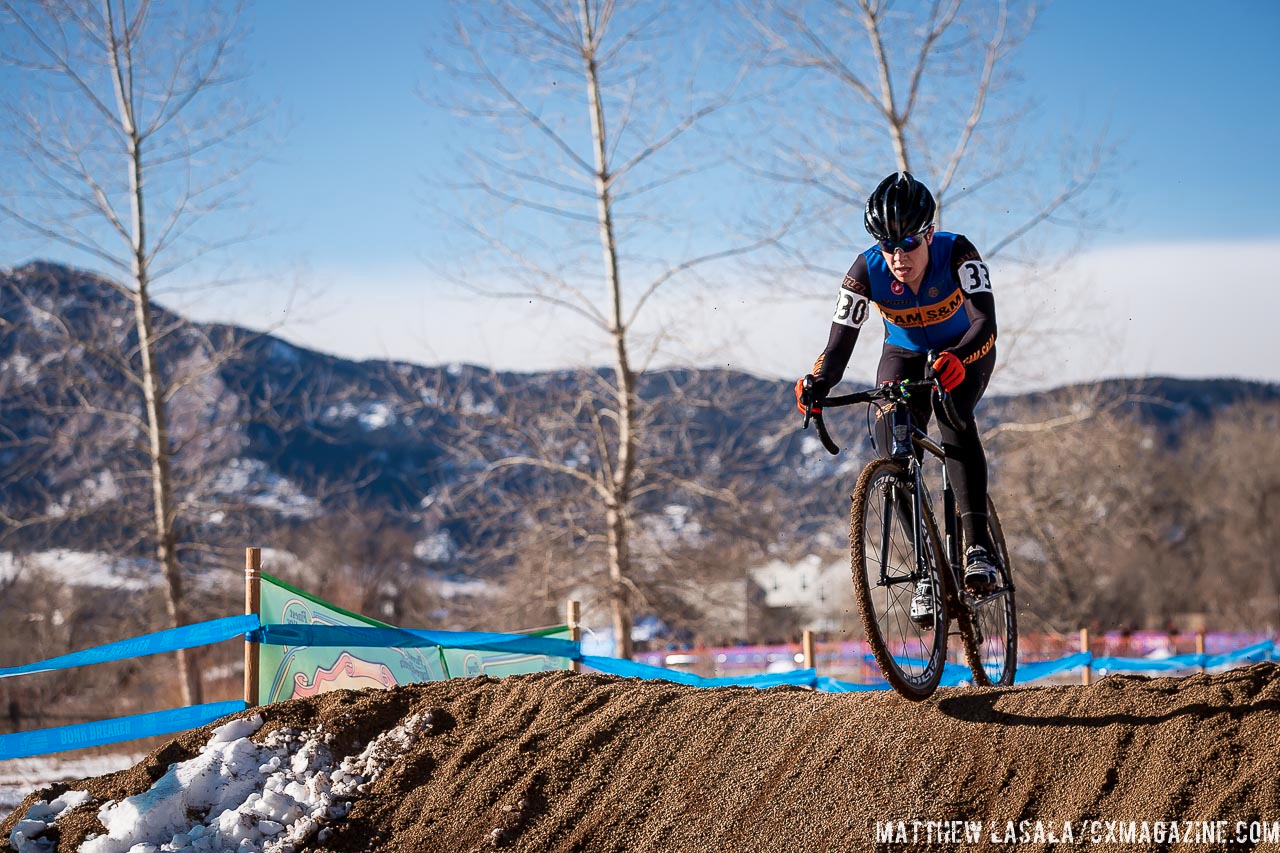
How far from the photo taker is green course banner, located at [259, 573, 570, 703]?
6574 mm

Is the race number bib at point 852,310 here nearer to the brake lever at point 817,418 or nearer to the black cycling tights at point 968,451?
the black cycling tights at point 968,451

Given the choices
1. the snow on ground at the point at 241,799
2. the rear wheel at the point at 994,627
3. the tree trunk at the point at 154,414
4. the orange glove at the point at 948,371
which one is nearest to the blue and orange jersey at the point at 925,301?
the orange glove at the point at 948,371

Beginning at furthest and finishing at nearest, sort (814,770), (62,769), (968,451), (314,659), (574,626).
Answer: (62,769) → (574,626) → (314,659) → (968,451) → (814,770)

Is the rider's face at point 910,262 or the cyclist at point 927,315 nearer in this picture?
the cyclist at point 927,315

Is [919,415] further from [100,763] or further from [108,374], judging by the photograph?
[108,374]

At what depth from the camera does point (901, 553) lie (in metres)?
5.17

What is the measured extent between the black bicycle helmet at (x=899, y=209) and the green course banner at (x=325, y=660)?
4006 mm

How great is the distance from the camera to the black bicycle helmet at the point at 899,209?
533cm

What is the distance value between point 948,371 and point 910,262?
82 centimetres

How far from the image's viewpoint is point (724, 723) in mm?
5145

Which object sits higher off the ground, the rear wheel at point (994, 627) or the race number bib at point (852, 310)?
the race number bib at point (852, 310)

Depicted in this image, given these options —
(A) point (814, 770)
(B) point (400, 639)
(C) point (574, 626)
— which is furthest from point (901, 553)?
(C) point (574, 626)

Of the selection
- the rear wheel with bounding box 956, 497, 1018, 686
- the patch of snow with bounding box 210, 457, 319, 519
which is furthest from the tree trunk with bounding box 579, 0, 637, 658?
the rear wheel with bounding box 956, 497, 1018, 686

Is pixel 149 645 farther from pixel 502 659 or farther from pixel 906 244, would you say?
pixel 906 244
